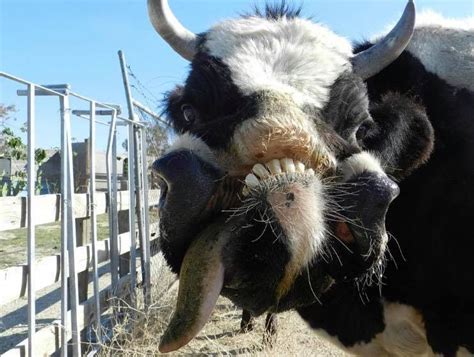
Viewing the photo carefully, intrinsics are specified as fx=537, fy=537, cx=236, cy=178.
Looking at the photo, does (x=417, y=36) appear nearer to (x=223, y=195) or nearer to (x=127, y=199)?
(x=223, y=195)

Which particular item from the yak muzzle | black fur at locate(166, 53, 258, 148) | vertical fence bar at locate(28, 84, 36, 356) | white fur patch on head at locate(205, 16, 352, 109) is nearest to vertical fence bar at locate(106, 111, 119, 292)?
vertical fence bar at locate(28, 84, 36, 356)

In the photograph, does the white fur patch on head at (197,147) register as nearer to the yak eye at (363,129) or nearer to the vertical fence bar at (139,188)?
the yak eye at (363,129)

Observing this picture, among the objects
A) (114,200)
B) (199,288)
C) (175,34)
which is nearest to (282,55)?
(175,34)

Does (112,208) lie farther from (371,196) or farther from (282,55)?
(371,196)

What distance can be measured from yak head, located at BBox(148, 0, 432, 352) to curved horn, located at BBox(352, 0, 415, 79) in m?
0.30

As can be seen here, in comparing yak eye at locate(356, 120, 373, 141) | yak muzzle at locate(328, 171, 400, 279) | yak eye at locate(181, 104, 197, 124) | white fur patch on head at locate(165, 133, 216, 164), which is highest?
yak eye at locate(181, 104, 197, 124)

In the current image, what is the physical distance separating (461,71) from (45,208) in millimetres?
3297

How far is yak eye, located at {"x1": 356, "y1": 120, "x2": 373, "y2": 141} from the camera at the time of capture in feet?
9.11

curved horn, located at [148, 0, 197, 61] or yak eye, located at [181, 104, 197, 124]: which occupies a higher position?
curved horn, located at [148, 0, 197, 61]

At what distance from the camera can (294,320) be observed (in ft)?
23.9

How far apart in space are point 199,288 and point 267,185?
1.74ft

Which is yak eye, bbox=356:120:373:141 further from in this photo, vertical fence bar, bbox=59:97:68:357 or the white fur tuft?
vertical fence bar, bbox=59:97:68:357

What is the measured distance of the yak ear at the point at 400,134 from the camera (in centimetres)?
308

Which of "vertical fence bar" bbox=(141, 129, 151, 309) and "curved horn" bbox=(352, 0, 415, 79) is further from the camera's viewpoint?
"vertical fence bar" bbox=(141, 129, 151, 309)
